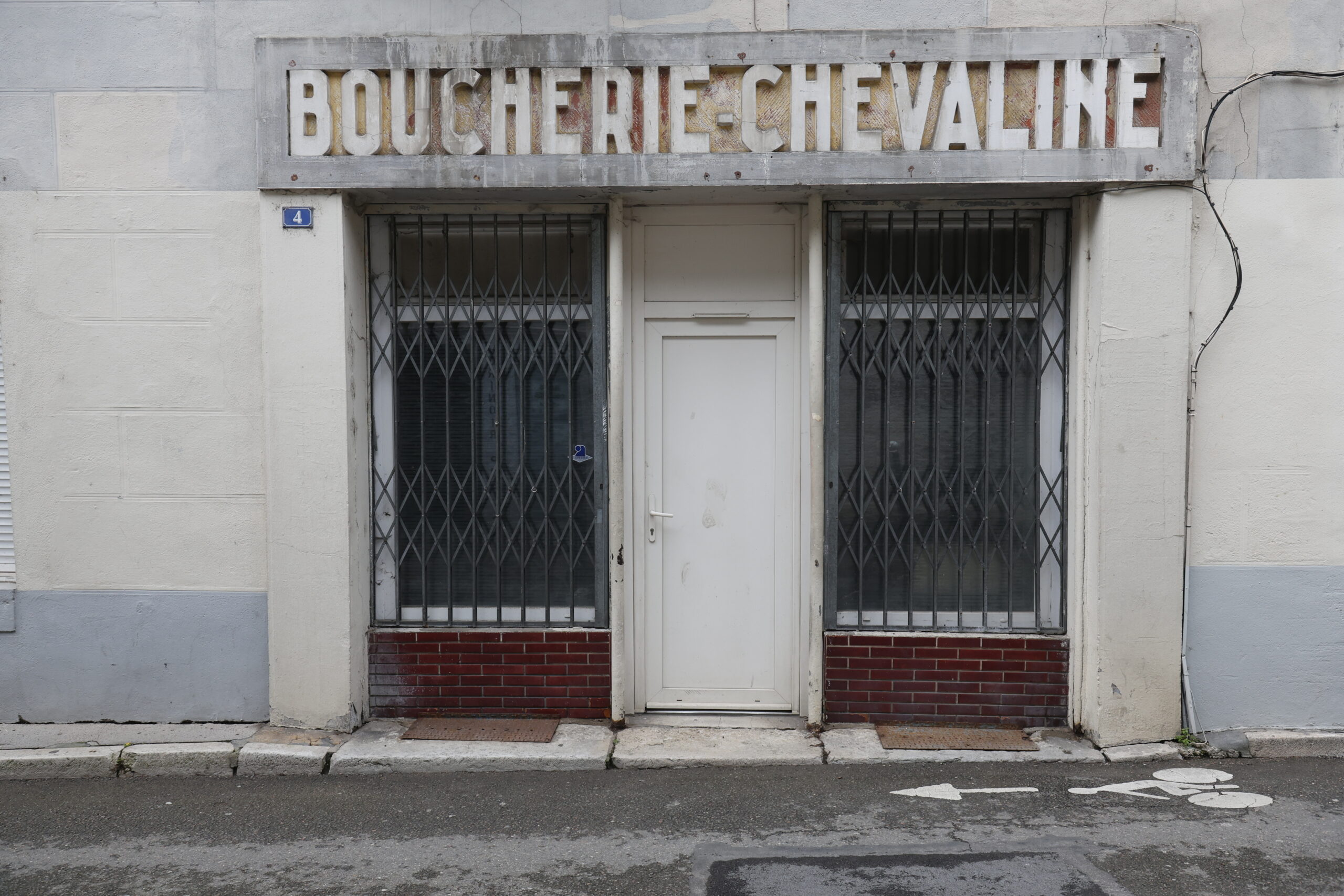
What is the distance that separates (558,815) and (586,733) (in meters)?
0.84

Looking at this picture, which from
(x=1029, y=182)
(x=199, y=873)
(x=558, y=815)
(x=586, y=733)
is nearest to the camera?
(x=199, y=873)

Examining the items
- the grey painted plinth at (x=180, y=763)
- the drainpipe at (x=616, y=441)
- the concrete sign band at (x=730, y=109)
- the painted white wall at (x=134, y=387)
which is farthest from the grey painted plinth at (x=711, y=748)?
the concrete sign band at (x=730, y=109)

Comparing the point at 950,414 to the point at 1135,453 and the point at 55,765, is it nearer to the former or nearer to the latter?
the point at 1135,453

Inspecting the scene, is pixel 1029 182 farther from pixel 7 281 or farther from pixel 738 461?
pixel 7 281

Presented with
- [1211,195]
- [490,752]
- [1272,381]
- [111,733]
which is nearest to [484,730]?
[490,752]

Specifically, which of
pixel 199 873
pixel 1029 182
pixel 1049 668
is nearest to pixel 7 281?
pixel 199 873

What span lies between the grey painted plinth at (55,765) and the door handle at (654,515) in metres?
2.91

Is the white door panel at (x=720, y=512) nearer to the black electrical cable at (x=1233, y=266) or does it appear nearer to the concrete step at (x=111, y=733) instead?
the black electrical cable at (x=1233, y=266)

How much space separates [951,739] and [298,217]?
4279mm

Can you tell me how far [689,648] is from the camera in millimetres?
5582

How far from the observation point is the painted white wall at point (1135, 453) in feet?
16.3

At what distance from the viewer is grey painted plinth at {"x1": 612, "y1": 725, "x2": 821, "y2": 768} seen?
16.5ft

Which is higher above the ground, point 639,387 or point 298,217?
point 298,217

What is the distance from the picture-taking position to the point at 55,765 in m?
4.98
